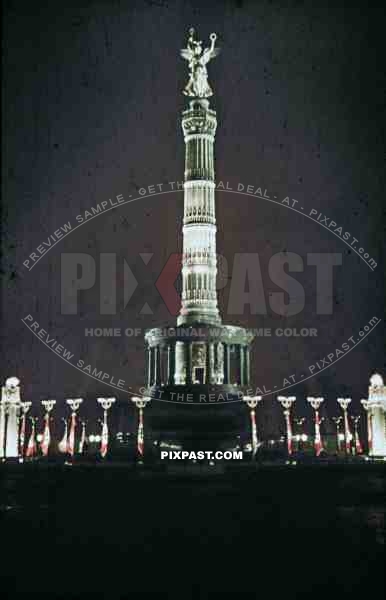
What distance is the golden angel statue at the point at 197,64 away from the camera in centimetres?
7756

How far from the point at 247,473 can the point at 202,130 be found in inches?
1951

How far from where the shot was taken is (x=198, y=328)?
7338 cm

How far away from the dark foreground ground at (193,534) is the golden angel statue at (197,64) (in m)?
52.6

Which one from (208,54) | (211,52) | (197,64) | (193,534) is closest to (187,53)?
(197,64)

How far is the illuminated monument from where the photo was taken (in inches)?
2758

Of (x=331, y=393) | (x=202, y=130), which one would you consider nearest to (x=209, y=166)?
(x=202, y=130)

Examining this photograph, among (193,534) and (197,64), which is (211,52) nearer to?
(197,64)

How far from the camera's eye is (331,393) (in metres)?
85.4

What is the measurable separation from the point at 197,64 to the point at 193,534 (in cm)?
6642

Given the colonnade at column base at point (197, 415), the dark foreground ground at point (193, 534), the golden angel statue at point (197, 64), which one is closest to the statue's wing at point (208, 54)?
the golden angel statue at point (197, 64)

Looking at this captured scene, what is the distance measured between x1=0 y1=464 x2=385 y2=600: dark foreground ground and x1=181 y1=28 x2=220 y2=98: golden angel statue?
52.6 metres

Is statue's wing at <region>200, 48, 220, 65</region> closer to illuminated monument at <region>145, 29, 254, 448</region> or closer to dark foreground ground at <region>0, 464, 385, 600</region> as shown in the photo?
illuminated monument at <region>145, 29, 254, 448</region>

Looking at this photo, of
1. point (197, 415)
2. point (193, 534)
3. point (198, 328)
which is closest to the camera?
point (193, 534)

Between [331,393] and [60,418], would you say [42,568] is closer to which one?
[60,418]
